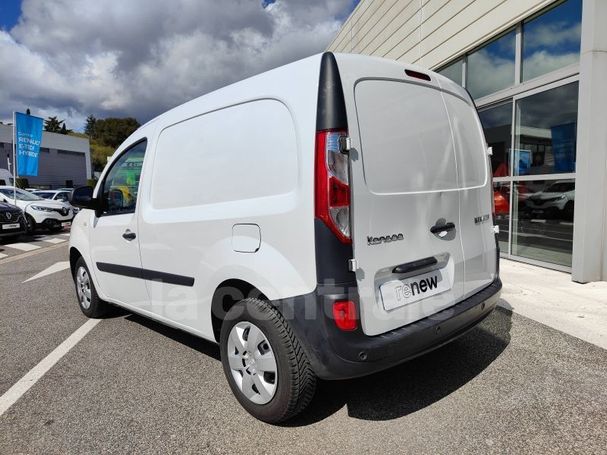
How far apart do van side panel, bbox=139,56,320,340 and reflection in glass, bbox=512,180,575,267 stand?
4735 mm

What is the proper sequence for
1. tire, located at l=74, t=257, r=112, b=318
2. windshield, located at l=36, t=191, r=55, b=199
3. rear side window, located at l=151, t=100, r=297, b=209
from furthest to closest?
windshield, located at l=36, t=191, r=55, b=199, tire, located at l=74, t=257, r=112, b=318, rear side window, located at l=151, t=100, r=297, b=209

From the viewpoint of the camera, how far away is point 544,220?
20.5 feet

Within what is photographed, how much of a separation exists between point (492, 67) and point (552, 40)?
4.35ft

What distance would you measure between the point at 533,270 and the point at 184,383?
4993 millimetres

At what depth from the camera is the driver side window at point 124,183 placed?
3615mm

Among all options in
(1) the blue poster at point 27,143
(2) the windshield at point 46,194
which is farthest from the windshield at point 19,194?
(2) the windshield at point 46,194

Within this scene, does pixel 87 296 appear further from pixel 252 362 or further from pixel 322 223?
pixel 322 223

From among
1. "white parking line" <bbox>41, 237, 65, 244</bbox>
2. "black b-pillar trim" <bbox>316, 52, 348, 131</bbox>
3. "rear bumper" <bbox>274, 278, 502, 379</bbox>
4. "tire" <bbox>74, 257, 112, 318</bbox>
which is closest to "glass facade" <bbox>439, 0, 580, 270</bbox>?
"rear bumper" <bbox>274, 278, 502, 379</bbox>

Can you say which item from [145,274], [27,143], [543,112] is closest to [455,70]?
[543,112]

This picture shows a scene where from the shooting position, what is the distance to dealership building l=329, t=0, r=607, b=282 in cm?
513

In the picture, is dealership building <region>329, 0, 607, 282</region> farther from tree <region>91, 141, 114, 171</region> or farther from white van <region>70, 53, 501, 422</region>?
tree <region>91, 141, 114, 171</region>

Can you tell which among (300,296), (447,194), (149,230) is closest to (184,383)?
(149,230)

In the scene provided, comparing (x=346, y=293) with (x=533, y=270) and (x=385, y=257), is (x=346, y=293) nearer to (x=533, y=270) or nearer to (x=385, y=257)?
(x=385, y=257)

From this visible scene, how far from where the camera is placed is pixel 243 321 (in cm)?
259
